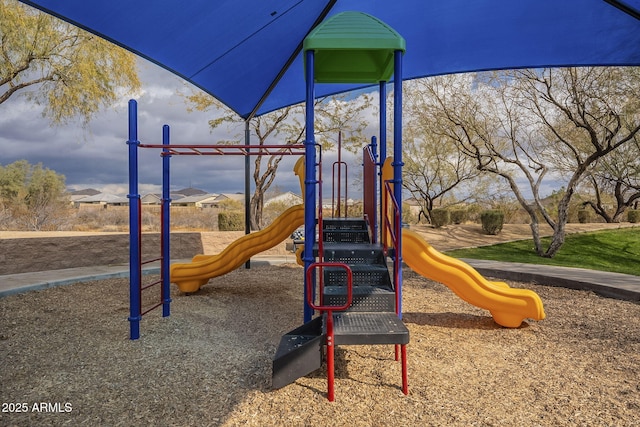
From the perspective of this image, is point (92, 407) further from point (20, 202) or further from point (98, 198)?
point (98, 198)

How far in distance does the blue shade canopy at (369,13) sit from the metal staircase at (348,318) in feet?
10.1

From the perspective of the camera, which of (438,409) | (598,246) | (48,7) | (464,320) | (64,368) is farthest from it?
(598,246)

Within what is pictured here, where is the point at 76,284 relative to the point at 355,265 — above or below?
below

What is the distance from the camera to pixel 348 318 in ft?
12.2

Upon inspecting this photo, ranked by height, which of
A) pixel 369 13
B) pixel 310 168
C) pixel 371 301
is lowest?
pixel 371 301

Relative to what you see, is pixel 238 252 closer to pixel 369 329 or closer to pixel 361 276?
pixel 361 276

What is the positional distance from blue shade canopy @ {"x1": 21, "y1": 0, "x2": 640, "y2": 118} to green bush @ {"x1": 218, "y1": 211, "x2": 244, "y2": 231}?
9.72 metres

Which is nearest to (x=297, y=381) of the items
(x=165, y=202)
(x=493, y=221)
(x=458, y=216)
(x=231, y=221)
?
(x=165, y=202)

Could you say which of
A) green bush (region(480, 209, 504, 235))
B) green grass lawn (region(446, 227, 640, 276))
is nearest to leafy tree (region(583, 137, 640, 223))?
green grass lawn (region(446, 227, 640, 276))

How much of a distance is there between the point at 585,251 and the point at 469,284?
30.4 feet

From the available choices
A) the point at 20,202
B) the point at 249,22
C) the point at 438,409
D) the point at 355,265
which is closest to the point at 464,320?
the point at 355,265

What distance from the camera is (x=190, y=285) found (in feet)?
22.0

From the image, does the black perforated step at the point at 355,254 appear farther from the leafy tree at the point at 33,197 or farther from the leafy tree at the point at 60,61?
the leafy tree at the point at 33,197

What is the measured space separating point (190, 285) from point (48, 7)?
3.95 m
